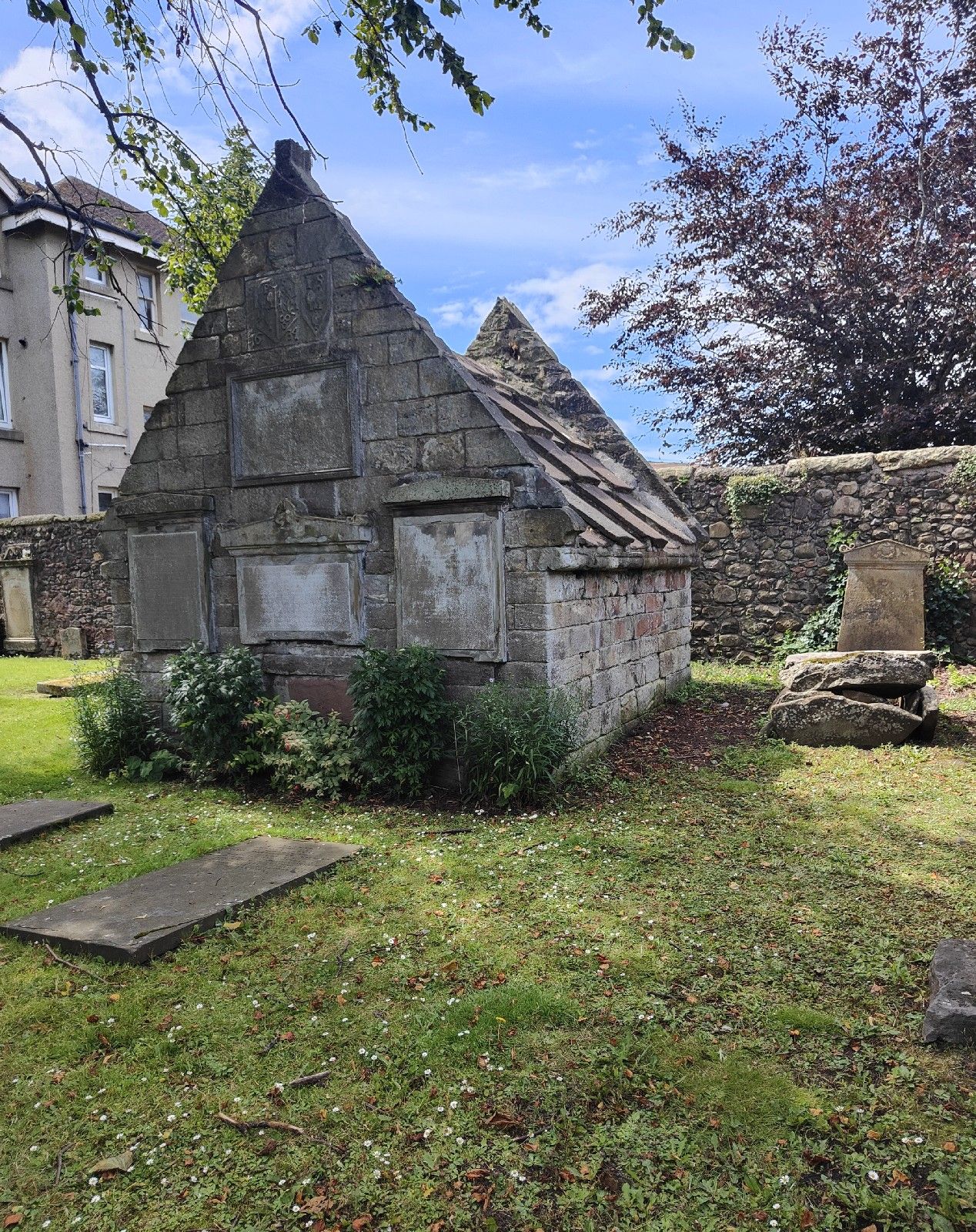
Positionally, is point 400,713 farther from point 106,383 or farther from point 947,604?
point 106,383

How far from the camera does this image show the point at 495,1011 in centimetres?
322

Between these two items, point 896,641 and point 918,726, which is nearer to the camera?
point 918,726

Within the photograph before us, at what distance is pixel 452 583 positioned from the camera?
20.6 feet

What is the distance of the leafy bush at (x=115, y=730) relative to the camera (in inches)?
292

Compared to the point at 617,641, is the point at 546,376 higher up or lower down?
higher up

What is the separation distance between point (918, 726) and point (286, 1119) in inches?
260

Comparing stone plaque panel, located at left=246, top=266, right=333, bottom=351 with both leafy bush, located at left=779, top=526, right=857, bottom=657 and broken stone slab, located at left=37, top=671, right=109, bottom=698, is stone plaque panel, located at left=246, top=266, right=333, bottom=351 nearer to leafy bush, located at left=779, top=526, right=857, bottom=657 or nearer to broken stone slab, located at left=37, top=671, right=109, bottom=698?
broken stone slab, located at left=37, top=671, right=109, bottom=698

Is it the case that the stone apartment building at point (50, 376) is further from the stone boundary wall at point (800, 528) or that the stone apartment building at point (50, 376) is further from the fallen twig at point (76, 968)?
the fallen twig at point (76, 968)

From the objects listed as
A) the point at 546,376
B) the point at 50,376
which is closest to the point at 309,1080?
the point at 546,376

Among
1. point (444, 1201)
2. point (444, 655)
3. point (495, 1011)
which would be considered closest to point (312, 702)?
point (444, 655)

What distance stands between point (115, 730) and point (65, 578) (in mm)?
10339

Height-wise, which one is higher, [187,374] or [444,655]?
[187,374]

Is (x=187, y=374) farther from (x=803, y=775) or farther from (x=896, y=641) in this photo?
(x=896, y=641)

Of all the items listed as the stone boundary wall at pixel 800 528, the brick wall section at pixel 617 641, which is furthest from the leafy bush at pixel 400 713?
the stone boundary wall at pixel 800 528
